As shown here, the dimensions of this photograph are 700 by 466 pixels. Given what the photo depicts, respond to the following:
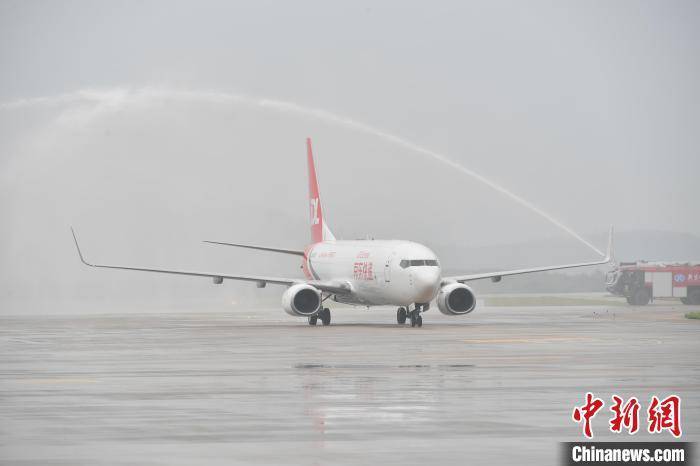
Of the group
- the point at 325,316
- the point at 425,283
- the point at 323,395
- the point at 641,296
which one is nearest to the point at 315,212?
the point at 325,316

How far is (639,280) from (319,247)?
3633 cm

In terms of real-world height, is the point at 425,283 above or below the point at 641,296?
below

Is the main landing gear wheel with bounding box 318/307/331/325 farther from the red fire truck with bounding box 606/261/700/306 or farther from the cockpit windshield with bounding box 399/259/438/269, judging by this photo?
the red fire truck with bounding box 606/261/700/306

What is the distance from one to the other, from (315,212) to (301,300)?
1649cm

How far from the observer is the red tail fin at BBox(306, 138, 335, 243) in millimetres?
76250

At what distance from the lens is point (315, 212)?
7788 cm

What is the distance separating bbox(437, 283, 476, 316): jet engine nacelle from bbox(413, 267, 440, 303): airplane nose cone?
2469 millimetres

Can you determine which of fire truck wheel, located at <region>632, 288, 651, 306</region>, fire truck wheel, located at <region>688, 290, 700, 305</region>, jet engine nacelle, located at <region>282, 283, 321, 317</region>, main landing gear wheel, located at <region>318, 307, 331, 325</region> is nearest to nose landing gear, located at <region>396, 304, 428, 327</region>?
main landing gear wheel, located at <region>318, 307, 331, 325</region>

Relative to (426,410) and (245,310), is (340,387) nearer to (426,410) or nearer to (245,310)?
(426,410)

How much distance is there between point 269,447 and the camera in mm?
17484

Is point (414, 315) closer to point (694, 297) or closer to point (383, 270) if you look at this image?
point (383, 270)

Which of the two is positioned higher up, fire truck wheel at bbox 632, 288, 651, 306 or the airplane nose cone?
fire truck wheel at bbox 632, 288, 651, 306

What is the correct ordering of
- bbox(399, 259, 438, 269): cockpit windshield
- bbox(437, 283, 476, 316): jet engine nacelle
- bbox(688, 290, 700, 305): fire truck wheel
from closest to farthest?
bbox(399, 259, 438, 269): cockpit windshield
bbox(437, 283, 476, 316): jet engine nacelle
bbox(688, 290, 700, 305): fire truck wheel

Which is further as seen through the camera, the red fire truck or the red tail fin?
the red fire truck
